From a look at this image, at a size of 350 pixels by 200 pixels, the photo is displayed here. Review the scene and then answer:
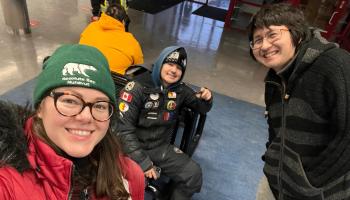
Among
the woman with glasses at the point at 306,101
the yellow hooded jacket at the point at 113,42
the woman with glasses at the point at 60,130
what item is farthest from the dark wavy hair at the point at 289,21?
the yellow hooded jacket at the point at 113,42

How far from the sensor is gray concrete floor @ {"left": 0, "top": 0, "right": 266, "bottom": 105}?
145 inches

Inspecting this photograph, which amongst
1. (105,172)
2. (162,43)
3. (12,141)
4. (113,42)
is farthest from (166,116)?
(162,43)

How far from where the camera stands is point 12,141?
2.72 feet

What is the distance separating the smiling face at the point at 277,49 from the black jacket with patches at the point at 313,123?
4 centimetres

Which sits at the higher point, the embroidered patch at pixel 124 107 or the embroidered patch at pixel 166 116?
the embroidered patch at pixel 124 107

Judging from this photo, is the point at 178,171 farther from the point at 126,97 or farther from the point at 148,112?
the point at 126,97

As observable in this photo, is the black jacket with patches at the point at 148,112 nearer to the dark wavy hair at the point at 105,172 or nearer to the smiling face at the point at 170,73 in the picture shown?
the smiling face at the point at 170,73

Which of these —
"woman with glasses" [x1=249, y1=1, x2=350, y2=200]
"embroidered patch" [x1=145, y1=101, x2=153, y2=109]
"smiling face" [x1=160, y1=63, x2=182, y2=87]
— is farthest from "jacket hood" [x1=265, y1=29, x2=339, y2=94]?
"embroidered patch" [x1=145, y1=101, x2=153, y2=109]

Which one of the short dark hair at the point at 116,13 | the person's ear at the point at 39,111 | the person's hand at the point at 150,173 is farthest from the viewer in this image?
the short dark hair at the point at 116,13

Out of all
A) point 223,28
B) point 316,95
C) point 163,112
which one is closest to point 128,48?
point 163,112

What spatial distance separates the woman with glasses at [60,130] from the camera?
829 mm

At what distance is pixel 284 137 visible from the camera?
4.10 ft

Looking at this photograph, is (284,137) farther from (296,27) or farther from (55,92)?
(55,92)

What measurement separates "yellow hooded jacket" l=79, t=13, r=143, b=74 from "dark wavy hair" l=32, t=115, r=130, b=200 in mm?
1413
